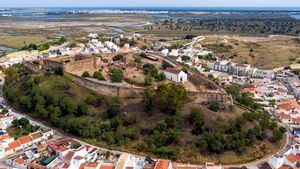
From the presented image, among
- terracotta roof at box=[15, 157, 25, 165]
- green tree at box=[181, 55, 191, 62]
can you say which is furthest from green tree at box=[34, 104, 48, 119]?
green tree at box=[181, 55, 191, 62]

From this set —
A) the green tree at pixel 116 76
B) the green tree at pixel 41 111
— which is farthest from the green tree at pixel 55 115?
the green tree at pixel 116 76

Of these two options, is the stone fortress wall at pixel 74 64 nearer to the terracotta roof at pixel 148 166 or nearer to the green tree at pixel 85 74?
the green tree at pixel 85 74

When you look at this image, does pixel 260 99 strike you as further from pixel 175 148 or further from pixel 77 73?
pixel 77 73

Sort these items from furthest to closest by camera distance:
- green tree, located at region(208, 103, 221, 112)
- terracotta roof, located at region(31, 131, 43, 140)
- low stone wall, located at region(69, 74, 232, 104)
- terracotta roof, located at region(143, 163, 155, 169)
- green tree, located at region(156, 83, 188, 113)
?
low stone wall, located at region(69, 74, 232, 104), green tree, located at region(208, 103, 221, 112), terracotta roof, located at region(31, 131, 43, 140), green tree, located at region(156, 83, 188, 113), terracotta roof, located at region(143, 163, 155, 169)

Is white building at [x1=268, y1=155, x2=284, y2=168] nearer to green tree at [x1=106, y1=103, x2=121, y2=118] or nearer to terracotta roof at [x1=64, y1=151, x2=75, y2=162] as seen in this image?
green tree at [x1=106, y1=103, x2=121, y2=118]

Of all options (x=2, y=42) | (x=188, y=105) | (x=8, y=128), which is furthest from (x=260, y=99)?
(x=2, y=42)

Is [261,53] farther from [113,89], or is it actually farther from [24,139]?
[24,139]
